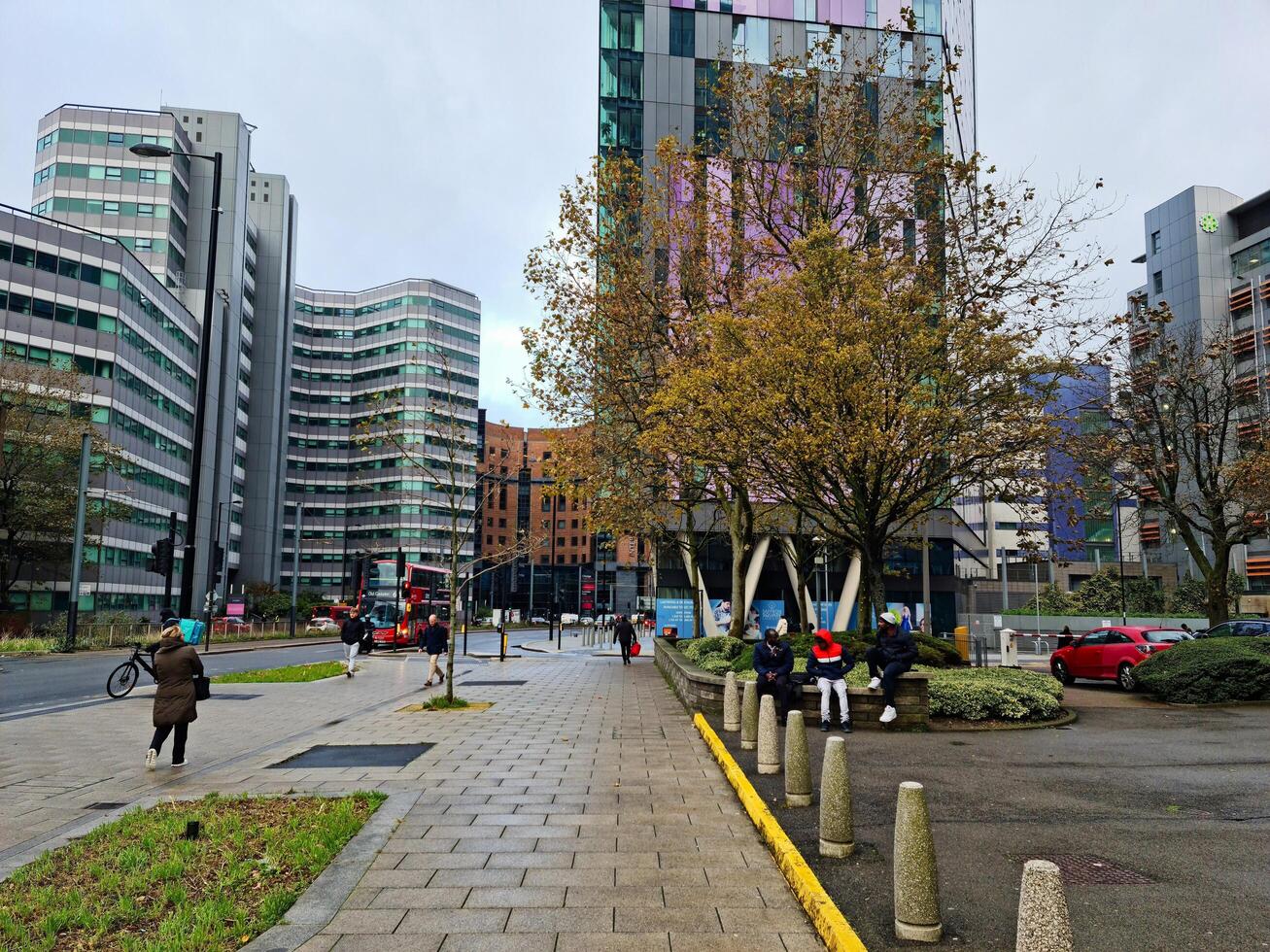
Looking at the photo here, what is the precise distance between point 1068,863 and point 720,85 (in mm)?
19229

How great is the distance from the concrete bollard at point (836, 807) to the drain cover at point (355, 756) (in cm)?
574

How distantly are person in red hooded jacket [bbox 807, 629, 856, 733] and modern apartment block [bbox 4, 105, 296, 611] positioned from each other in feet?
190

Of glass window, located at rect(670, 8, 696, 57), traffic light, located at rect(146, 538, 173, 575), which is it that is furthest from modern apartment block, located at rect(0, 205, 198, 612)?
glass window, located at rect(670, 8, 696, 57)

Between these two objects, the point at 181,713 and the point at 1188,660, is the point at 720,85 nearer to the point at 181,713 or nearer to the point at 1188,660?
the point at 1188,660

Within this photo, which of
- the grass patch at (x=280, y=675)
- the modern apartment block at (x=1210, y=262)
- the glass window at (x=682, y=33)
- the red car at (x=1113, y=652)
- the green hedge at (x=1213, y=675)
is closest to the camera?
the green hedge at (x=1213, y=675)

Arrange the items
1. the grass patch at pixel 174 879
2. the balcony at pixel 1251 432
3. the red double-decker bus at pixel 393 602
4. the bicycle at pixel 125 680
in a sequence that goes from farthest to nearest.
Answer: the red double-decker bus at pixel 393 602
the balcony at pixel 1251 432
the bicycle at pixel 125 680
the grass patch at pixel 174 879

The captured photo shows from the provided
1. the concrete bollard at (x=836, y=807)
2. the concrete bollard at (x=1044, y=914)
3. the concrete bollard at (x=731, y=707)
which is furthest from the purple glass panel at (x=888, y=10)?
the concrete bollard at (x=1044, y=914)

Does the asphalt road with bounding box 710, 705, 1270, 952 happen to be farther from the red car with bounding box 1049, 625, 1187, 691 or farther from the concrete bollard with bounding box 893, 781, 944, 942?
the red car with bounding box 1049, 625, 1187, 691

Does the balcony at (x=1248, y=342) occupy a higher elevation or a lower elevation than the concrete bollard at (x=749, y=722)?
higher

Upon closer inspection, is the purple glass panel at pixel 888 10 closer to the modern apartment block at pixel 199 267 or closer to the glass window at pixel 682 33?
the glass window at pixel 682 33

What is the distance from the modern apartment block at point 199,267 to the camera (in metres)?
72.4

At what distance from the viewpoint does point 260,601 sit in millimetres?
78438

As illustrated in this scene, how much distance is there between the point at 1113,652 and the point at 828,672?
38.4ft

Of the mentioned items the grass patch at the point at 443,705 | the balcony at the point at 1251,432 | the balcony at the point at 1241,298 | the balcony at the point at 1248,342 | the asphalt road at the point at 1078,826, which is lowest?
the grass patch at the point at 443,705
